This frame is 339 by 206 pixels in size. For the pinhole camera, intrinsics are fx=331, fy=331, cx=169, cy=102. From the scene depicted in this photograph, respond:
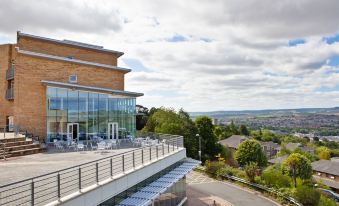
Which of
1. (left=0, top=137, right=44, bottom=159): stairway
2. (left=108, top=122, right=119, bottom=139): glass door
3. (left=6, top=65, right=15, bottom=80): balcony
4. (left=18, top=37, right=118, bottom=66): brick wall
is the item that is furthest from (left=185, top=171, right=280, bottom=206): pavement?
(left=6, top=65, right=15, bottom=80): balcony

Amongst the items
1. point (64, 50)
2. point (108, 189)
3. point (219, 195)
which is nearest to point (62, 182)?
point (108, 189)

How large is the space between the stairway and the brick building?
409 centimetres

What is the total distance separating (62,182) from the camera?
37.8 feet

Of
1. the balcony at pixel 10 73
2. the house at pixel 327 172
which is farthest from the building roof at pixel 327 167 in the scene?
the balcony at pixel 10 73

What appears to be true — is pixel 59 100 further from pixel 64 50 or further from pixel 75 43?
pixel 75 43

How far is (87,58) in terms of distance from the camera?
3481 cm

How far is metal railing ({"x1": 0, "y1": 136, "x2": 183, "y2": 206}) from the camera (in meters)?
9.19

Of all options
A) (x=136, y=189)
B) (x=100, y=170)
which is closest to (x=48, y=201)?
(x=100, y=170)

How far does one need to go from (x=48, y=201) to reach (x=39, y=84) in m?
19.0

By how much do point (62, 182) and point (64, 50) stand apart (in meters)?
23.9

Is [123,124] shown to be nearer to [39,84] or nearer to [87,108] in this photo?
[87,108]

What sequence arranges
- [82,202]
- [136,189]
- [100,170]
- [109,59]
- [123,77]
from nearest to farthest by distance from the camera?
[82,202]
[100,170]
[136,189]
[123,77]
[109,59]

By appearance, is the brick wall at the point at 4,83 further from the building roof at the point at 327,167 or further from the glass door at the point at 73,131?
the building roof at the point at 327,167

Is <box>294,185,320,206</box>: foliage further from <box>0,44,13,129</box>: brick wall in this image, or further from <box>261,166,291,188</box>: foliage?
<box>0,44,13,129</box>: brick wall
